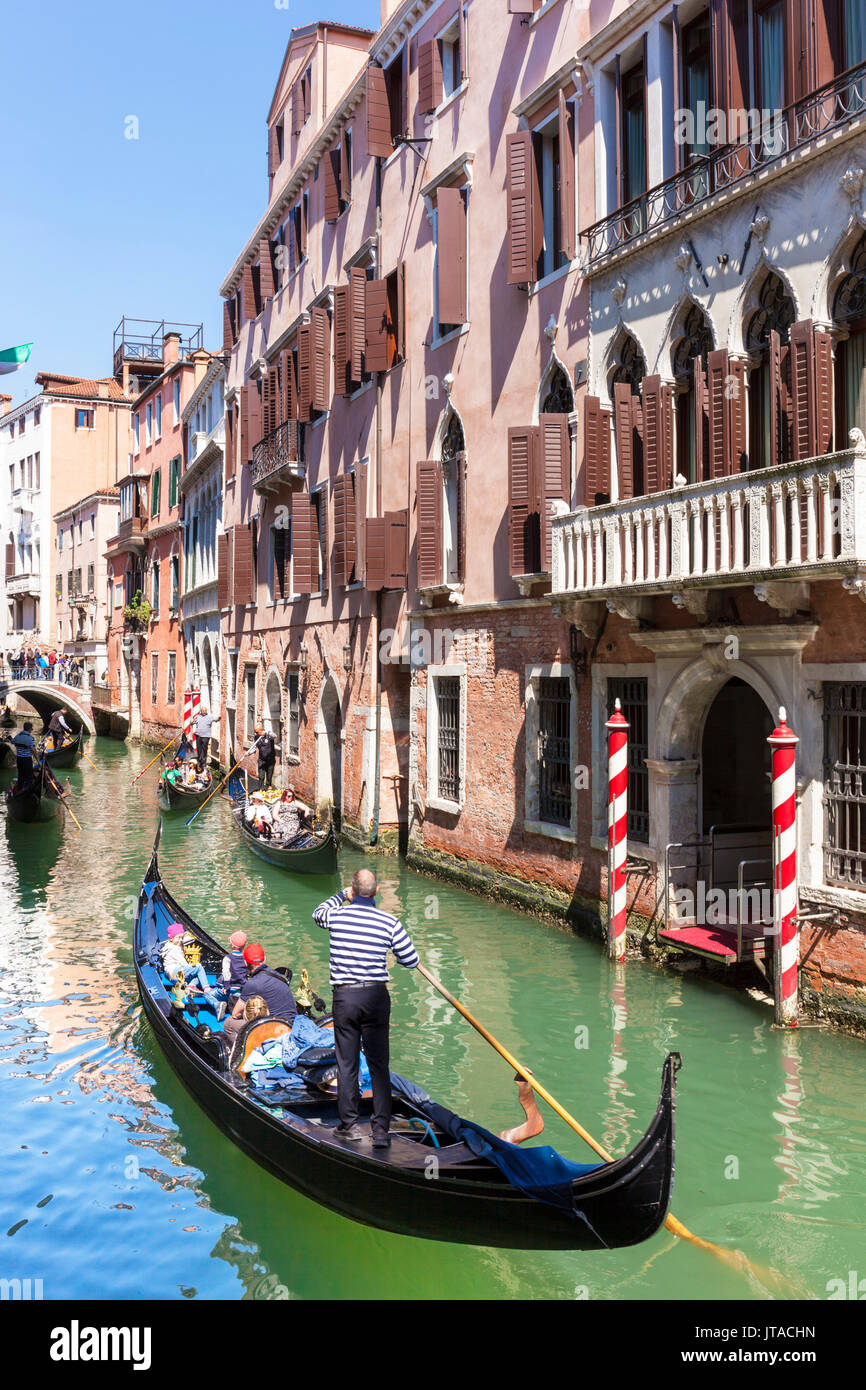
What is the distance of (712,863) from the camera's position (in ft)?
29.3

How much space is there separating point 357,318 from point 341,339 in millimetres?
671

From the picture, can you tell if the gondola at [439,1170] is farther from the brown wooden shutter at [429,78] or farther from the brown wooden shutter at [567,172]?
the brown wooden shutter at [429,78]

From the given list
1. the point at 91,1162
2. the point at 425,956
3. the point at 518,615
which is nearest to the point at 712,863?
the point at 425,956

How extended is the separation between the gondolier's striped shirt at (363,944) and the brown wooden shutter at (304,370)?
12.7m

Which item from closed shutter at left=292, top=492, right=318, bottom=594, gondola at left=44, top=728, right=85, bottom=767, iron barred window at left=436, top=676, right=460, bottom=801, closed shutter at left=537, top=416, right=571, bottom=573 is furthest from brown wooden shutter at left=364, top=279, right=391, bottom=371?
gondola at left=44, top=728, right=85, bottom=767

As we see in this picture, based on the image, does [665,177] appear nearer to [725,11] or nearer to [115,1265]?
[725,11]

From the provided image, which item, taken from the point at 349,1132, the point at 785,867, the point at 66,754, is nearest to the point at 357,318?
the point at 785,867

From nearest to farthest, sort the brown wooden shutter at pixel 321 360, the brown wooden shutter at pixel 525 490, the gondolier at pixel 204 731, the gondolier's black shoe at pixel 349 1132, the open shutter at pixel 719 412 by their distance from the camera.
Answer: the gondolier's black shoe at pixel 349 1132, the open shutter at pixel 719 412, the brown wooden shutter at pixel 525 490, the brown wooden shutter at pixel 321 360, the gondolier at pixel 204 731

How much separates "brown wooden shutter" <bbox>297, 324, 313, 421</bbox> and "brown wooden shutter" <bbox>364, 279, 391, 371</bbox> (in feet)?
7.56

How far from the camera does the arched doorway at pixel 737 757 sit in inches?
420

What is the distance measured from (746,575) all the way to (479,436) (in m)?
5.27

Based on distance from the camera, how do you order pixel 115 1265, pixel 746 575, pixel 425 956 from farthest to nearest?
→ 1. pixel 425 956
2. pixel 746 575
3. pixel 115 1265

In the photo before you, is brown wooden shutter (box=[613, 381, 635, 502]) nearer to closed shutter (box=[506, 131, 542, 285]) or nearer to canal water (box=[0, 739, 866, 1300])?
closed shutter (box=[506, 131, 542, 285])

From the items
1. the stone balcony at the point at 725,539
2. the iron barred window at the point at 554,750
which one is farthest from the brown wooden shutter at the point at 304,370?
the stone balcony at the point at 725,539
